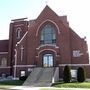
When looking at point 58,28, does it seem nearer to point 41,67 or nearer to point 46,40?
point 46,40

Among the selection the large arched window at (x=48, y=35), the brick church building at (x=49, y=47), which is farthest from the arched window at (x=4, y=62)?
the large arched window at (x=48, y=35)

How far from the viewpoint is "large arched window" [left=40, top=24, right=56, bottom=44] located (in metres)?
38.8

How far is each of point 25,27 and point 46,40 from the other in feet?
23.5

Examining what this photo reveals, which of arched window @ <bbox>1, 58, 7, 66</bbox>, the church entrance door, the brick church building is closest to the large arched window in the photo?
the brick church building

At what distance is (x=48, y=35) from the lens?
3919 centimetres

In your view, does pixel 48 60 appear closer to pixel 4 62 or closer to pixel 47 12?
pixel 47 12

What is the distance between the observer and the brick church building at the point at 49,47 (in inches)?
1455

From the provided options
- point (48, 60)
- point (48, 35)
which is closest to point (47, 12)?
point (48, 35)

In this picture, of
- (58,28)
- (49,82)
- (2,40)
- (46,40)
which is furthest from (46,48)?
(2,40)

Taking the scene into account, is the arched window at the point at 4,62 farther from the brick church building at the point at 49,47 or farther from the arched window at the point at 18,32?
the arched window at the point at 18,32

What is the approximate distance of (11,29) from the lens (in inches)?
1768

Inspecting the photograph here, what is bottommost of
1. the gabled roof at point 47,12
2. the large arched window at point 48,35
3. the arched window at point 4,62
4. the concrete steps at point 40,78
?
the concrete steps at point 40,78

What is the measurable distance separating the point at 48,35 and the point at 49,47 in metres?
2.45

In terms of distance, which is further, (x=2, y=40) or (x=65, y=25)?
(x=2, y=40)
